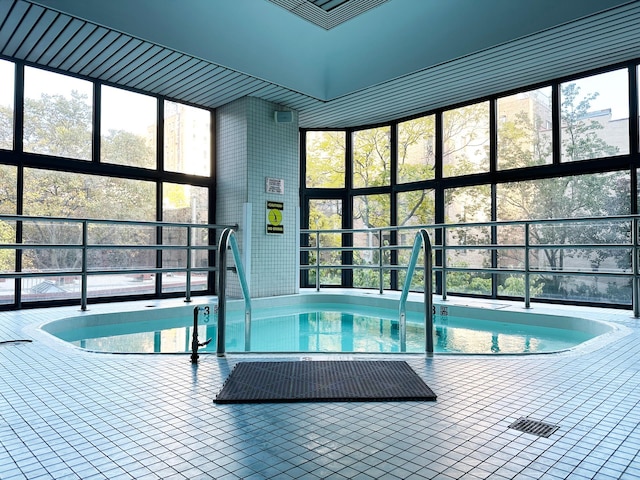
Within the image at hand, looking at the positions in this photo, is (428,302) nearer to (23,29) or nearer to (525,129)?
(525,129)

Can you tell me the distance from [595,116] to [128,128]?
19.0 feet

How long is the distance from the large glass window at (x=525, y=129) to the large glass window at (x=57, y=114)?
5352 millimetres

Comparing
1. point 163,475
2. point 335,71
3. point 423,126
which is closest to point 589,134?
point 423,126

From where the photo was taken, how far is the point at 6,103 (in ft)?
15.7

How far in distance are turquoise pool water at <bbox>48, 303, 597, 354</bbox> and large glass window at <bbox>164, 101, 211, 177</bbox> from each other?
2430mm

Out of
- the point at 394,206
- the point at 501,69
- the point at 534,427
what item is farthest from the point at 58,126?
the point at 534,427

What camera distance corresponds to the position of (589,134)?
523 cm

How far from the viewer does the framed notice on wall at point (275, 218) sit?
626cm

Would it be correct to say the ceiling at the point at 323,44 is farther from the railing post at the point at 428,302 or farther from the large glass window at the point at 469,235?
the railing post at the point at 428,302

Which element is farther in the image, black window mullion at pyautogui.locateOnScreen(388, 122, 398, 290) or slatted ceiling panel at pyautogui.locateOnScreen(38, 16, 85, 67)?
black window mullion at pyautogui.locateOnScreen(388, 122, 398, 290)

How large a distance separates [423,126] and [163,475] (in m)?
6.42

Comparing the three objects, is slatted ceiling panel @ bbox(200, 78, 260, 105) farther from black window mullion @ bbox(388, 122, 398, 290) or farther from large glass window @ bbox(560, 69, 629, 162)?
large glass window @ bbox(560, 69, 629, 162)

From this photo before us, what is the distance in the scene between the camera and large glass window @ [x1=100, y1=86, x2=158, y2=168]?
5504 millimetres

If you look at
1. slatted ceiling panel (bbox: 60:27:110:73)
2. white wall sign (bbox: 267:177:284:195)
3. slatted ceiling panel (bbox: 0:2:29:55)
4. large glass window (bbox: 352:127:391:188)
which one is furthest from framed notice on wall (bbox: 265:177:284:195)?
slatted ceiling panel (bbox: 0:2:29:55)
